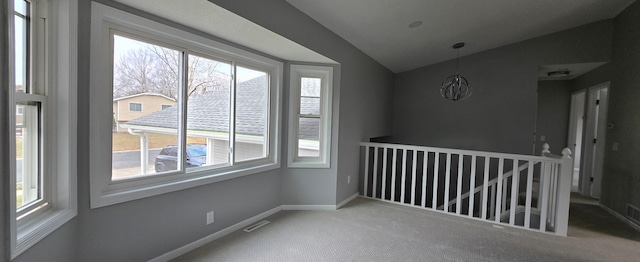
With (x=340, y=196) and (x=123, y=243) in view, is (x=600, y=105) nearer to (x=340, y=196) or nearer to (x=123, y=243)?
(x=340, y=196)

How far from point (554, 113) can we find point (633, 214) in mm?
3308

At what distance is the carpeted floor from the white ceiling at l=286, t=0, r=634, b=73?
227 centimetres

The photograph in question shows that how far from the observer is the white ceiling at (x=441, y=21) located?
2.79 metres

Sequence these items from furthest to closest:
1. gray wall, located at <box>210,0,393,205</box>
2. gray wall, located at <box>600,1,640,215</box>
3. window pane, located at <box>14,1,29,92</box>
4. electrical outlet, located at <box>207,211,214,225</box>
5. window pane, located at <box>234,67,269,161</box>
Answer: gray wall, located at <box>600,1,640,215</box>, window pane, located at <box>234,67,269,161</box>, electrical outlet, located at <box>207,211,214,225</box>, gray wall, located at <box>210,0,393,205</box>, window pane, located at <box>14,1,29,92</box>

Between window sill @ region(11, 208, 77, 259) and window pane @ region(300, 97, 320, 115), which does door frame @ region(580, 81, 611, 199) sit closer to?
window pane @ region(300, 97, 320, 115)

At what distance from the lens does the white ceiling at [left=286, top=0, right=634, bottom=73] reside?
9.17 feet

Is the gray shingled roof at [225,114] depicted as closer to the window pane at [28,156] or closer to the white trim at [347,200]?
the window pane at [28,156]

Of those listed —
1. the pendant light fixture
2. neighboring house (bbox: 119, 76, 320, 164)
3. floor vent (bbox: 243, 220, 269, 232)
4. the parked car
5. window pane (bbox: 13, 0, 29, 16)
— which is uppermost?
the pendant light fixture

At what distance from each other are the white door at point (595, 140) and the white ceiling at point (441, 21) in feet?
4.65

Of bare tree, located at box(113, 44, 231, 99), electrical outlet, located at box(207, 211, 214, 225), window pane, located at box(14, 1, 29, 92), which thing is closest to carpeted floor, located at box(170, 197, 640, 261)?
electrical outlet, located at box(207, 211, 214, 225)

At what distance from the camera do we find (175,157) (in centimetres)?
237

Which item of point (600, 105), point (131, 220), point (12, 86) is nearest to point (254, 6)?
point (12, 86)

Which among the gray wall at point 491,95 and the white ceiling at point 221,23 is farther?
the gray wall at point 491,95

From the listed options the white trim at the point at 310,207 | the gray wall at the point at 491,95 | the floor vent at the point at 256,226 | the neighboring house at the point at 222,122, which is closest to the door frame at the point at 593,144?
the gray wall at the point at 491,95
